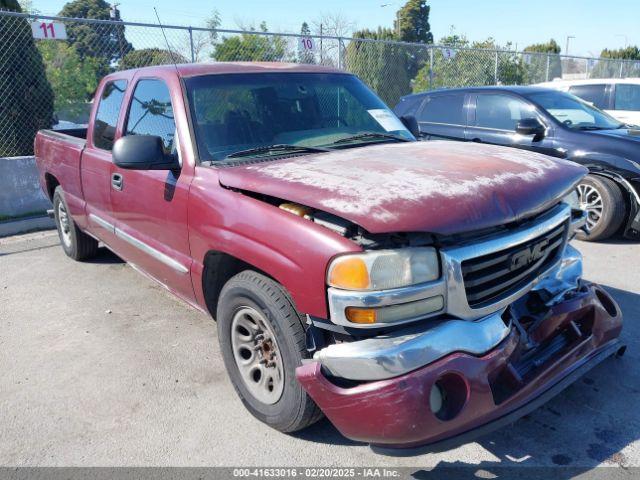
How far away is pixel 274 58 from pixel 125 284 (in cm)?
779

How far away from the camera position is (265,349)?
2.90 metres

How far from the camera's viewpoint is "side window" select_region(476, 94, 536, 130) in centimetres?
699

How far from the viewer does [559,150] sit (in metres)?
6.45

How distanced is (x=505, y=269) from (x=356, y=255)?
776mm

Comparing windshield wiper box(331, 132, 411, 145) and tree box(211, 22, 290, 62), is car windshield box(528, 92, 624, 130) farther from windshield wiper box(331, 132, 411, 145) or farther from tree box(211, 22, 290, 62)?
tree box(211, 22, 290, 62)

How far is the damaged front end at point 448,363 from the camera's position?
2.22 meters

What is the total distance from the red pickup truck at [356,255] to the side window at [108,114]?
552 mm

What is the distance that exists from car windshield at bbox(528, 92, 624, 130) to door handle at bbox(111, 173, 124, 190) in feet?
17.1

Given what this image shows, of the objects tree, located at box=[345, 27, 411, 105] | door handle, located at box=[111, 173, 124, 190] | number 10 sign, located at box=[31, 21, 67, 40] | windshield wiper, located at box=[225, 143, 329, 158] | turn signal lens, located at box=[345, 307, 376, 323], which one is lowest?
turn signal lens, located at box=[345, 307, 376, 323]

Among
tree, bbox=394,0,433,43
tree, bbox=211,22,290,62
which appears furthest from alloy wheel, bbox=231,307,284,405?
tree, bbox=394,0,433,43

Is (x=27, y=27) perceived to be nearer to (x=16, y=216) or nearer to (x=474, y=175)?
(x=16, y=216)

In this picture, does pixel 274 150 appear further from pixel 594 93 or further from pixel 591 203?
pixel 594 93

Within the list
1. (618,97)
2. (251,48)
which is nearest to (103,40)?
(251,48)

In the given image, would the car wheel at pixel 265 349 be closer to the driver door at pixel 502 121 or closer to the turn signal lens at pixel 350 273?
the turn signal lens at pixel 350 273
